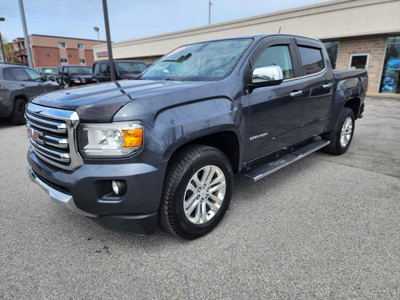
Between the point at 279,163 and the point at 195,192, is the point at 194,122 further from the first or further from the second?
the point at 279,163

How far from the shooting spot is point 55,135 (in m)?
2.15

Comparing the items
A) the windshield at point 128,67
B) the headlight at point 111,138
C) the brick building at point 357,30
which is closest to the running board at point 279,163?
the headlight at point 111,138

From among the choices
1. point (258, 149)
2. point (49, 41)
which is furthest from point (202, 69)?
A: point (49, 41)

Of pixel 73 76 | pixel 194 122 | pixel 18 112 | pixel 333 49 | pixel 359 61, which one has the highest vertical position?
pixel 333 49

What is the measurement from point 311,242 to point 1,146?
632 cm

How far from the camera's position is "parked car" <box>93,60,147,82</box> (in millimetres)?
12812

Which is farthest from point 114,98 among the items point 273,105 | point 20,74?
point 20,74

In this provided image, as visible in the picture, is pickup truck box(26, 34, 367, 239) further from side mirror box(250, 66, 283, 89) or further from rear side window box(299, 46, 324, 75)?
rear side window box(299, 46, 324, 75)

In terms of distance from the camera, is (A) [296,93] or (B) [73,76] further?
(B) [73,76]

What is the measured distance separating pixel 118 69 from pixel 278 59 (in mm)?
11172

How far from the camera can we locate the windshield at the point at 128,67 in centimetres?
1307

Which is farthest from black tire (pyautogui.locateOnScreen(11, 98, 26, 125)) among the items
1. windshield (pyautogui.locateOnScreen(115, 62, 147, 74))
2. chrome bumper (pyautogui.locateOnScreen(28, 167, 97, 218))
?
chrome bumper (pyautogui.locateOnScreen(28, 167, 97, 218))

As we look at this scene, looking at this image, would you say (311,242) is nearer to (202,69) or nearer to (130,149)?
(130,149)

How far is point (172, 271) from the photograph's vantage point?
213cm
